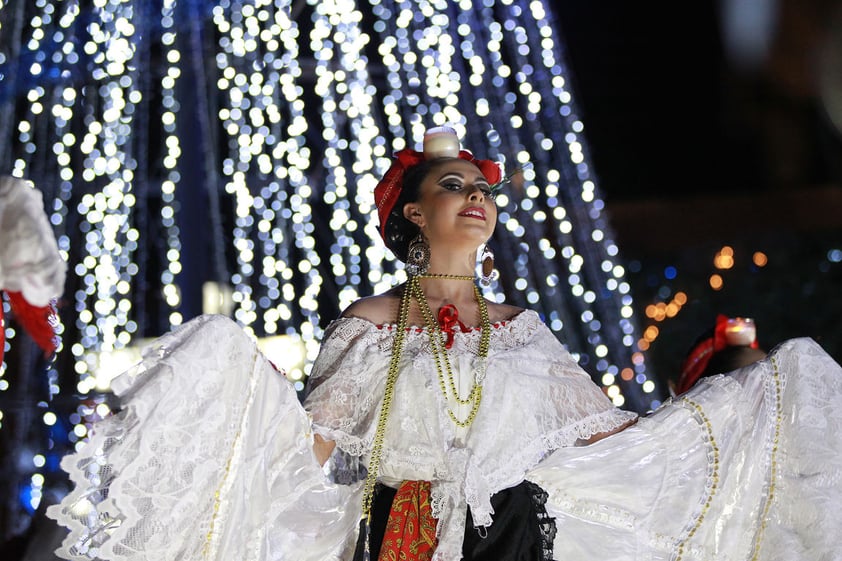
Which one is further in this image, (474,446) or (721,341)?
(721,341)

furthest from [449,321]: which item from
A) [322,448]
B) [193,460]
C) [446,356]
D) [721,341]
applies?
[721,341]

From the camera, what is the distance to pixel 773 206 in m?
8.64

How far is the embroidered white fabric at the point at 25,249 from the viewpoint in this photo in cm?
184

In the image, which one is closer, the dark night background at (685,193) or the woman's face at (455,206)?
the woman's face at (455,206)

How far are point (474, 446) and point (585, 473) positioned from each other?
0.33 metres

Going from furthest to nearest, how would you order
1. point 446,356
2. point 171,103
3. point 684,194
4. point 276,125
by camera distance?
point 684,194 → point 276,125 → point 171,103 → point 446,356

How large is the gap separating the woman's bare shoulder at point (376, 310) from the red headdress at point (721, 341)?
3.81 feet

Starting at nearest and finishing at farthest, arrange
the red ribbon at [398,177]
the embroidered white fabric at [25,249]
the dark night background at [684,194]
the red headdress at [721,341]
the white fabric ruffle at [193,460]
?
1. the embroidered white fabric at [25,249]
2. the white fabric ruffle at [193,460]
3. the red ribbon at [398,177]
4. the red headdress at [721,341]
5. the dark night background at [684,194]

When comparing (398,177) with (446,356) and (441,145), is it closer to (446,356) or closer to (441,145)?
(441,145)

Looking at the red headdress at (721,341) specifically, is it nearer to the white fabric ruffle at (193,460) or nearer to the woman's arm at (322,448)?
the woman's arm at (322,448)

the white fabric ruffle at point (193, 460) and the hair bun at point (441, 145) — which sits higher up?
the hair bun at point (441, 145)

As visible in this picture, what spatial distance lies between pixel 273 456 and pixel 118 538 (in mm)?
382

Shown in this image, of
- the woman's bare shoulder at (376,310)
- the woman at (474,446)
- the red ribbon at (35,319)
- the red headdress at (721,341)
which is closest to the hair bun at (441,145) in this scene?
the woman at (474,446)

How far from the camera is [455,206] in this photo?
2.65 metres
